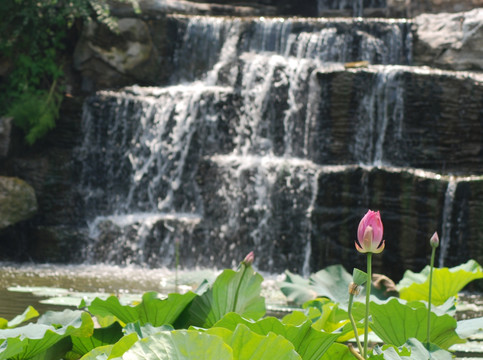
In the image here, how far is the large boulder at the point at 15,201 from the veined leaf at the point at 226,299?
6.97 meters

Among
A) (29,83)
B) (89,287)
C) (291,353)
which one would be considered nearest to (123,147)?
(29,83)

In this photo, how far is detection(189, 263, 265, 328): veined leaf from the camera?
1.74 metres

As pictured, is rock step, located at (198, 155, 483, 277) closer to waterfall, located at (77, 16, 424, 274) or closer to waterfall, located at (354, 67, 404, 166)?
waterfall, located at (77, 16, 424, 274)

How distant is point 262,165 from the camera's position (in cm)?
806

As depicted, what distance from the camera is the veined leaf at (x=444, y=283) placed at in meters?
2.49

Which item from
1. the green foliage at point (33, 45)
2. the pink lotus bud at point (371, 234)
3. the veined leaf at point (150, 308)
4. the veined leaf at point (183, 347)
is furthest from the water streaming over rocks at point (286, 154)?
the veined leaf at point (183, 347)

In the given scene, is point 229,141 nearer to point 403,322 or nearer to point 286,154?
point 286,154

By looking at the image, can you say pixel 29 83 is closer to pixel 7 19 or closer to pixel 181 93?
pixel 7 19

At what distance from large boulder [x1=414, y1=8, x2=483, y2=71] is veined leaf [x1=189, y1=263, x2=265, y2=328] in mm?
8753

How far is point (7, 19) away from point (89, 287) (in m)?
5.55

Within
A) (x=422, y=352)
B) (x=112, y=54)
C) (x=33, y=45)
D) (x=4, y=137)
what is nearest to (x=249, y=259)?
(x=422, y=352)

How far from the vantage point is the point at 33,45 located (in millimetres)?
10031

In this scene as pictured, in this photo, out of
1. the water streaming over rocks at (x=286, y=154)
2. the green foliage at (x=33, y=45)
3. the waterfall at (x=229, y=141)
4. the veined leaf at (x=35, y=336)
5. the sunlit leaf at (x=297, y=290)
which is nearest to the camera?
the veined leaf at (x=35, y=336)

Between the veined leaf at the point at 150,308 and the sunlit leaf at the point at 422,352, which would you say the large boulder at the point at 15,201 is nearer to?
the veined leaf at the point at 150,308
